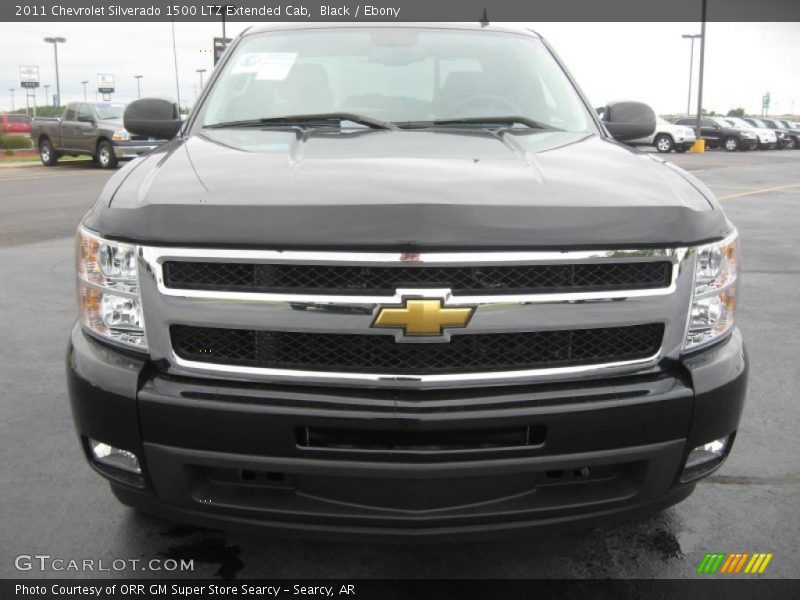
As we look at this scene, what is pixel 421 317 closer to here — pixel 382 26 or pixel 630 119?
pixel 382 26

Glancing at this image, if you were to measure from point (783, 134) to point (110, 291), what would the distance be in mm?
47240

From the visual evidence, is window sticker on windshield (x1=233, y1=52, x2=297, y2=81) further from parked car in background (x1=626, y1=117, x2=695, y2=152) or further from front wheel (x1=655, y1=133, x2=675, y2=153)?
front wheel (x1=655, y1=133, x2=675, y2=153)

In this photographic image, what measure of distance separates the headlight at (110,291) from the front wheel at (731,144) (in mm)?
40485

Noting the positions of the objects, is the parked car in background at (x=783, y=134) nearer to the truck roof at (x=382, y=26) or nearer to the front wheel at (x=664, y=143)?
the front wheel at (x=664, y=143)

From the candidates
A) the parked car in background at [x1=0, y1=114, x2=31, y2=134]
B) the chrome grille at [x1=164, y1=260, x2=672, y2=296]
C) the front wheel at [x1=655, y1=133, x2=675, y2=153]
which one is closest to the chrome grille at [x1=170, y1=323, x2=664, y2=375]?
the chrome grille at [x1=164, y1=260, x2=672, y2=296]

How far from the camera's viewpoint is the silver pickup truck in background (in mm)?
19969

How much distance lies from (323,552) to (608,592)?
0.91 meters

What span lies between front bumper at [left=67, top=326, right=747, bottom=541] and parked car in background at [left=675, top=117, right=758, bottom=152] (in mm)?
39087

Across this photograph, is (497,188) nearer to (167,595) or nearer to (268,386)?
(268,386)

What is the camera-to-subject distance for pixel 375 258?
191cm

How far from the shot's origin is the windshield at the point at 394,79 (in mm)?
3211

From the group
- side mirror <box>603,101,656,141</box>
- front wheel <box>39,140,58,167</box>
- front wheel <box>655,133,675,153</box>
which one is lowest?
front wheel <box>655,133,675,153</box>

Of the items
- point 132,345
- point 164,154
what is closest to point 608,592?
point 132,345

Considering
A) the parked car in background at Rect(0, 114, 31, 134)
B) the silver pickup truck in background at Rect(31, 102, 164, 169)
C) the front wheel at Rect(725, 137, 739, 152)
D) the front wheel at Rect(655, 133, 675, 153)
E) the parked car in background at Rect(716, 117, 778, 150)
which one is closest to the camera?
the silver pickup truck in background at Rect(31, 102, 164, 169)
